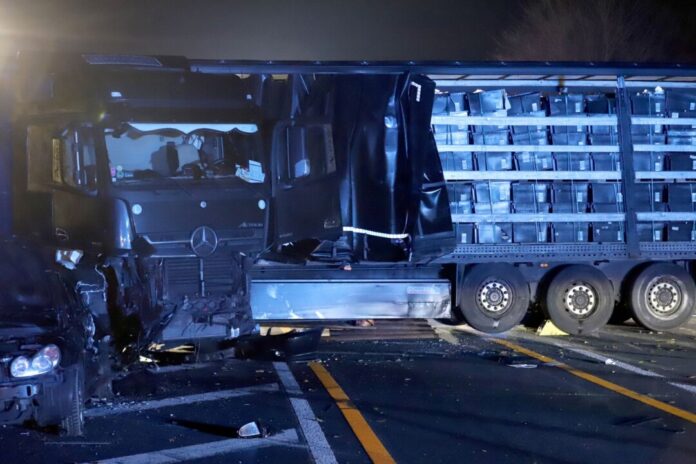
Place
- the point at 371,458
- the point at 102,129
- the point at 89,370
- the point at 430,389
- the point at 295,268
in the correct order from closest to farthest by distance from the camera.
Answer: the point at 371,458 → the point at 89,370 → the point at 430,389 → the point at 102,129 → the point at 295,268

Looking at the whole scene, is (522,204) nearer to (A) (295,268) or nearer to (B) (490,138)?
(B) (490,138)

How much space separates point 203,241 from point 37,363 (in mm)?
3134

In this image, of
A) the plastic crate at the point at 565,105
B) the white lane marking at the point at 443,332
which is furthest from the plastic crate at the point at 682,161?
the white lane marking at the point at 443,332

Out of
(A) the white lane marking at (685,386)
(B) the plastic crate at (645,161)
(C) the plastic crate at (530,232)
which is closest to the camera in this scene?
(A) the white lane marking at (685,386)

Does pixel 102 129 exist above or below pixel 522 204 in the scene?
above

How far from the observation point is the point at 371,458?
654 centimetres

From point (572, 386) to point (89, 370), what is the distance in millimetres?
4961

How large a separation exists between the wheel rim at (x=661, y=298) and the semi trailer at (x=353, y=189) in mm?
21

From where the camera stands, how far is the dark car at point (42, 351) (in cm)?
674

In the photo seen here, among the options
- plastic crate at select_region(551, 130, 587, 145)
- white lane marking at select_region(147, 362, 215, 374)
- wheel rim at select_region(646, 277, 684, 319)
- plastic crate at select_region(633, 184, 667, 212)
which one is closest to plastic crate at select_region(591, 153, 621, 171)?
plastic crate at select_region(551, 130, 587, 145)

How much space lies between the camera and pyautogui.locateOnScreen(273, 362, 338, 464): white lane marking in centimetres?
663

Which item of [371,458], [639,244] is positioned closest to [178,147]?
[371,458]

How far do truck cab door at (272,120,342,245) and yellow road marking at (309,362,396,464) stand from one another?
175cm

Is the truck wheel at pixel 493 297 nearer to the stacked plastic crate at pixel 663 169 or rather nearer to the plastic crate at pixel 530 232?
the plastic crate at pixel 530 232
